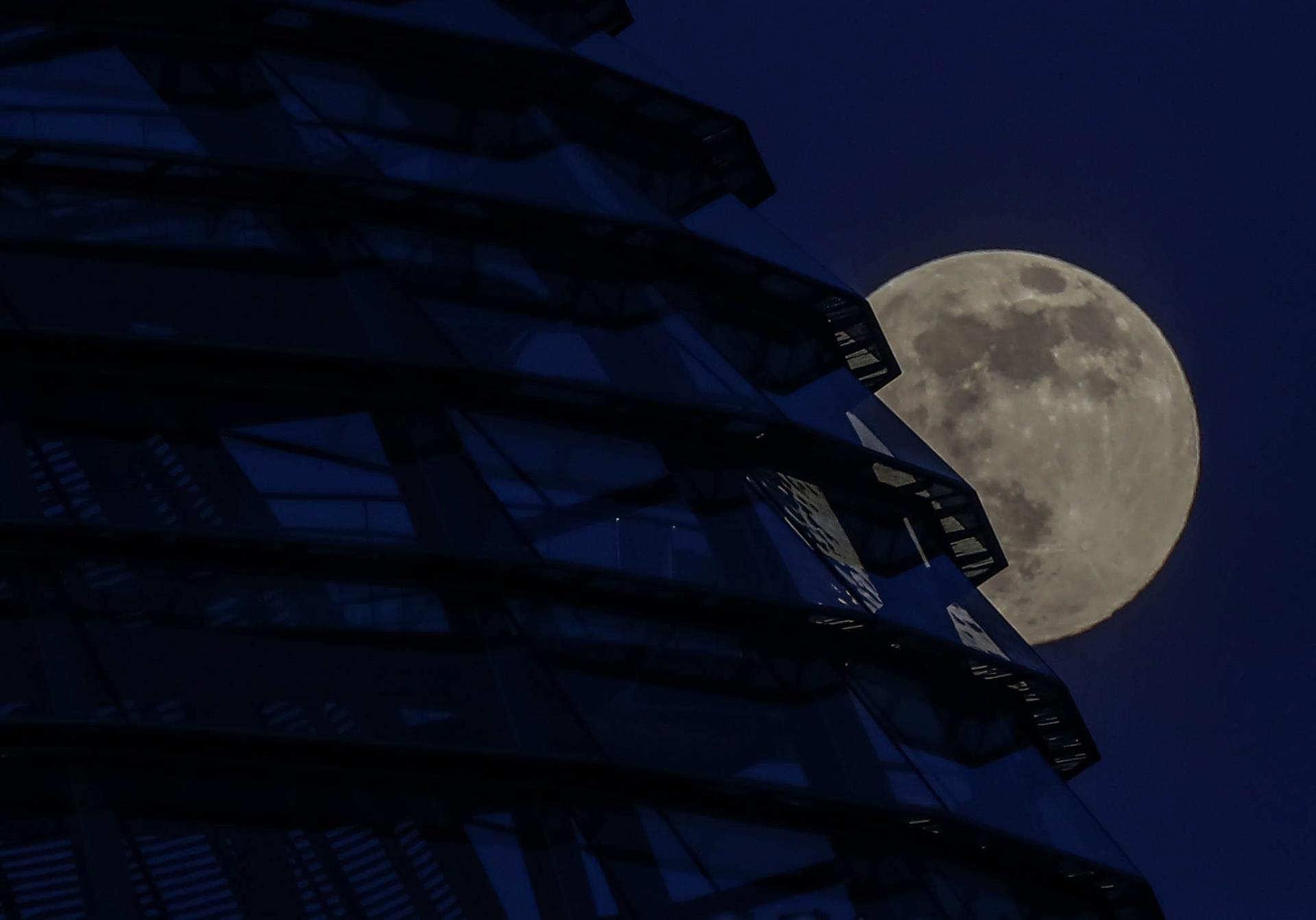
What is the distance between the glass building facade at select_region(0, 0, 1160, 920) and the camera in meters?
15.2

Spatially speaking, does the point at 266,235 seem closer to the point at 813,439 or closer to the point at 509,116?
the point at 509,116

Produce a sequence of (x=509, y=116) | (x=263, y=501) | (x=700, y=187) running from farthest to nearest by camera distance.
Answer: (x=700, y=187), (x=509, y=116), (x=263, y=501)

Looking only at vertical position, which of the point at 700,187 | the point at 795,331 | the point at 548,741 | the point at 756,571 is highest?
the point at 700,187

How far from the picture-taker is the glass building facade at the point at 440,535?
15172mm

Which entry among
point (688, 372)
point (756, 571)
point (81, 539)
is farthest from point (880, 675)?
point (81, 539)

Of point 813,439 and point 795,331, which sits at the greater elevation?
point 795,331

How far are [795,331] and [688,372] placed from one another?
3297mm

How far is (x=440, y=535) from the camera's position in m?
16.4

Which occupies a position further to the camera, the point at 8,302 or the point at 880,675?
the point at 880,675

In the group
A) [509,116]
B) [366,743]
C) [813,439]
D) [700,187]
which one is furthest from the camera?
[700,187]

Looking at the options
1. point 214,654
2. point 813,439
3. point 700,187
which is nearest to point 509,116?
point 700,187

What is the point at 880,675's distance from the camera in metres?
18.7

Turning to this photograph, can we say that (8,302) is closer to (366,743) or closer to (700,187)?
(366,743)

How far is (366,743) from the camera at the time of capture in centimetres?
1505
